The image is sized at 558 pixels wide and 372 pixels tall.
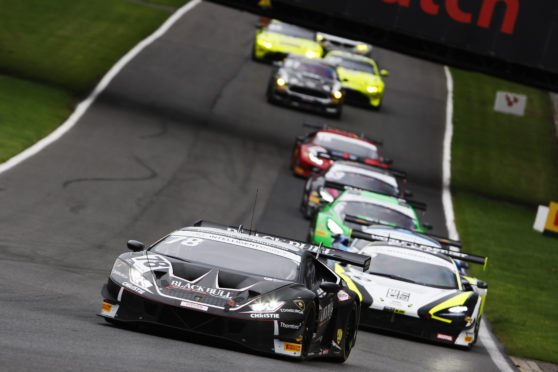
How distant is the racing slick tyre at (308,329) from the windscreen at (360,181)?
45.7ft

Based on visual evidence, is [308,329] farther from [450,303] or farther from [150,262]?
[450,303]

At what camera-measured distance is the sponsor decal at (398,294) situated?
15.6m

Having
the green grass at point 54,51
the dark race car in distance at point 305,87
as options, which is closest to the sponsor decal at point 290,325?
the green grass at point 54,51

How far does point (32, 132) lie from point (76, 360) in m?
18.7

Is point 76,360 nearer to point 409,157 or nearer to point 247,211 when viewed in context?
point 247,211

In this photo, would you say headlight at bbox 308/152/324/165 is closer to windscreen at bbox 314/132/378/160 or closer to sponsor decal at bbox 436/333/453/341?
windscreen at bbox 314/132/378/160

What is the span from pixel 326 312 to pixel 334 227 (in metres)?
8.92

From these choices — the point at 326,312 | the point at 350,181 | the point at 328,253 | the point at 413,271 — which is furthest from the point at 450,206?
the point at 326,312

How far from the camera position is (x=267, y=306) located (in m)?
9.87

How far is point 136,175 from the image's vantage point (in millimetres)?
24156

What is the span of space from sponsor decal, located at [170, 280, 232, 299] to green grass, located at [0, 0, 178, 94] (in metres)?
23.2

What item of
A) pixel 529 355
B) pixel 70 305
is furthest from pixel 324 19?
pixel 70 305

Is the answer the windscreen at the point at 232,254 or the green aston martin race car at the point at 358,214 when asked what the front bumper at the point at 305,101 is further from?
the windscreen at the point at 232,254

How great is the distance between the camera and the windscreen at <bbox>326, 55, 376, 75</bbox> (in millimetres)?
39906
